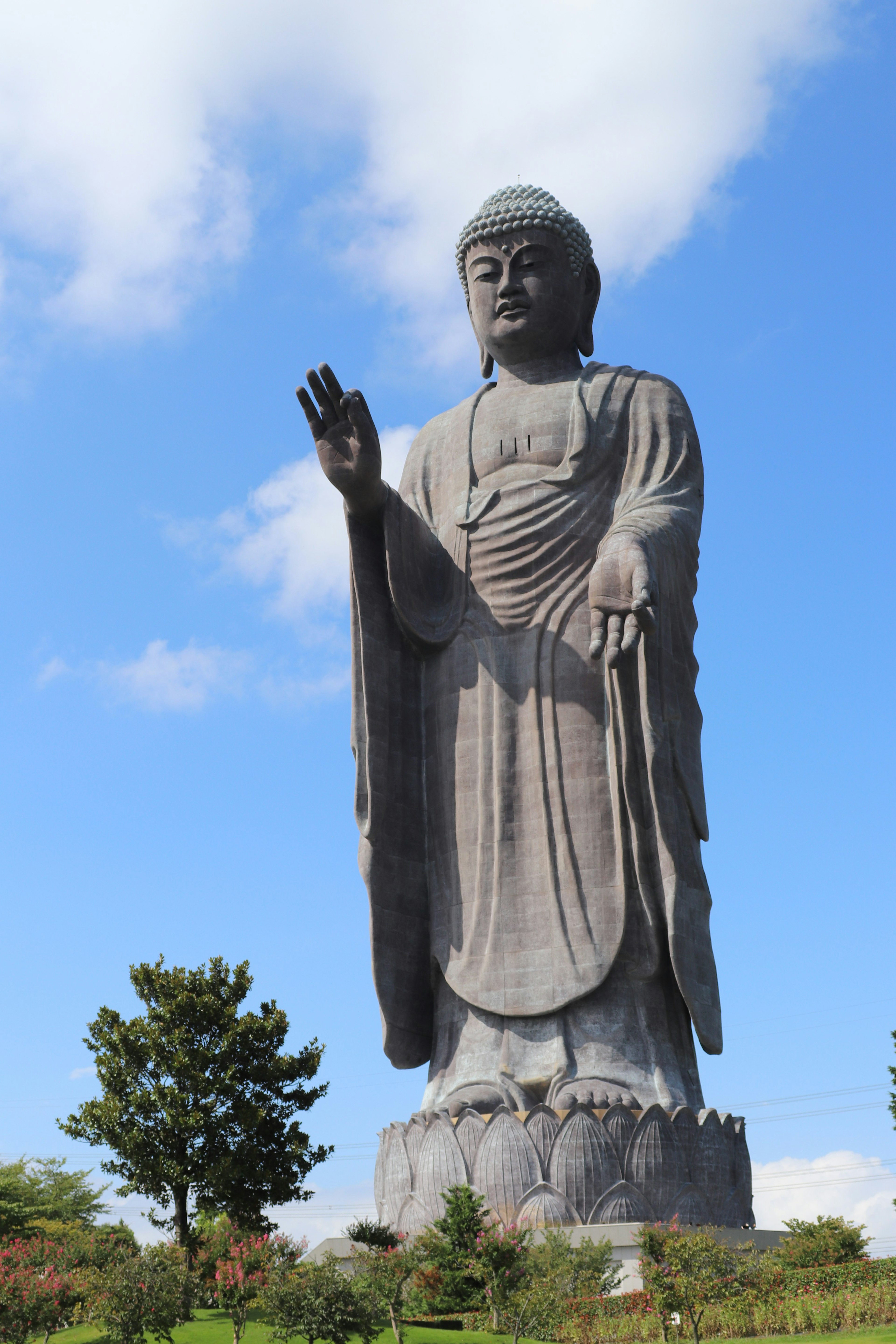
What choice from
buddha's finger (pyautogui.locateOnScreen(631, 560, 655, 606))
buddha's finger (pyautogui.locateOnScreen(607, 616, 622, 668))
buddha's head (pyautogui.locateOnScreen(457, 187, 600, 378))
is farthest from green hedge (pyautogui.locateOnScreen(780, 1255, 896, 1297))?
buddha's head (pyautogui.locateOnScreen(457, 187, 600, 378))

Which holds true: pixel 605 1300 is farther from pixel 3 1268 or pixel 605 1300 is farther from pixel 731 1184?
pixel 3 1268

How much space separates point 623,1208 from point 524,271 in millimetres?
9083

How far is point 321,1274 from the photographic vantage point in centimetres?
960

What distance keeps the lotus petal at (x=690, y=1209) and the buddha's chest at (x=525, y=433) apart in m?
6.69

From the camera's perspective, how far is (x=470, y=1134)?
11.5m

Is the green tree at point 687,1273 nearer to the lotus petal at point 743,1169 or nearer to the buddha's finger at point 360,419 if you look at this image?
the lotus petal at point 743,1169

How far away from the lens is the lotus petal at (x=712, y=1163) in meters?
11.5

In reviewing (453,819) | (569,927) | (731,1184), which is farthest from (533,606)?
(731,1184)

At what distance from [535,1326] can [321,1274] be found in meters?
1.58

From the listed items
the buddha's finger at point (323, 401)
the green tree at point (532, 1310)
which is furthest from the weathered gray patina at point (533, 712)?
the green tree at point (532, 1310)

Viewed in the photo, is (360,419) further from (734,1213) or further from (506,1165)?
(734,1213)

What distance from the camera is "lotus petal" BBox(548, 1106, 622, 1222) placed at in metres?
11.1

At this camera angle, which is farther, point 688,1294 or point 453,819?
point 453,819

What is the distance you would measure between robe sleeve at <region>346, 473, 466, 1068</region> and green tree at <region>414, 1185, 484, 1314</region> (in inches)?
98.5
